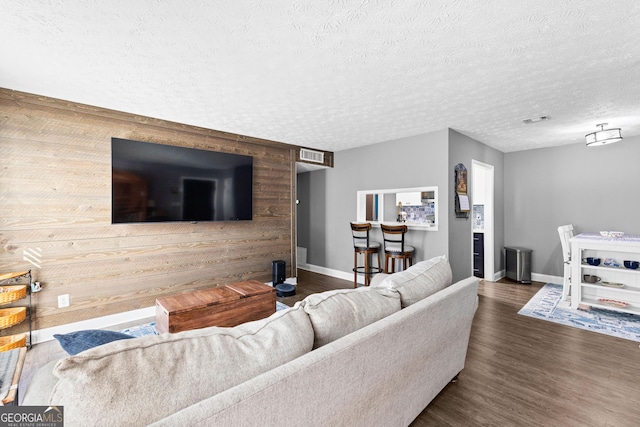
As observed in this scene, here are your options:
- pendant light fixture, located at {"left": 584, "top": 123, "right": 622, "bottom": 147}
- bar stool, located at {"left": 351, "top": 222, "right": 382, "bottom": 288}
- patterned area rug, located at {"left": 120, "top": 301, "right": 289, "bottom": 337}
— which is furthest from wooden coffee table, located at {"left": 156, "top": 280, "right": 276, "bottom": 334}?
pendant light fixture, located at {"left": 584, "top": 123, "right": 622, "bottom": 147}

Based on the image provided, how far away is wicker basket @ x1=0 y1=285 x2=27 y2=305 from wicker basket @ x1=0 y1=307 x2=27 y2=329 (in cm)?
12

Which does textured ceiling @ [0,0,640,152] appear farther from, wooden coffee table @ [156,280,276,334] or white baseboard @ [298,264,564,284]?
white baseboard @ [298,264,564,284]

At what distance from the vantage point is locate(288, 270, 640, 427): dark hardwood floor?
177 centimetres

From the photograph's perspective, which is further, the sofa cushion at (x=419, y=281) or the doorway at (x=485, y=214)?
the doorway at (x=485, y=214)

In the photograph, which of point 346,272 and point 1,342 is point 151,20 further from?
point 346,272

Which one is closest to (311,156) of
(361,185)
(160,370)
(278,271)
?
(361,185)

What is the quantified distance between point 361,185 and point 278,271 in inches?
79.7

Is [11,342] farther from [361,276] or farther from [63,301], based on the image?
[361,276]

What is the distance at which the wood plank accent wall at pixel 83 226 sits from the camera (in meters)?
2.73

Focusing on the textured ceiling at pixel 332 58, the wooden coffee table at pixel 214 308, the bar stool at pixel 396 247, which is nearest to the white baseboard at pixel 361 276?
the bar stool at pixel 396 247

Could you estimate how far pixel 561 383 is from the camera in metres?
2.10

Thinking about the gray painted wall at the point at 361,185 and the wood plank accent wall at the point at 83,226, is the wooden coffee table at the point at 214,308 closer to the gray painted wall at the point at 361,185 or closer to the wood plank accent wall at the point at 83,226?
the wood plank accent wall at the point at 83,226

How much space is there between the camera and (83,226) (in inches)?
120

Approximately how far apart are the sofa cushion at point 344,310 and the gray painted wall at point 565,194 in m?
4.99
